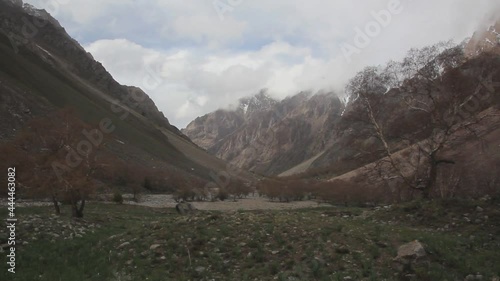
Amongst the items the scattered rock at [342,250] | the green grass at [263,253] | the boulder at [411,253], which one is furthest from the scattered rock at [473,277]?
the scattered rock at [342,250]

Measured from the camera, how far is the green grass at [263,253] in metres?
13.2

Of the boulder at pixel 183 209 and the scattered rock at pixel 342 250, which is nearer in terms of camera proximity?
the scattered rock at pixel 342 250

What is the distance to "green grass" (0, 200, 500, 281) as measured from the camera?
1320cm

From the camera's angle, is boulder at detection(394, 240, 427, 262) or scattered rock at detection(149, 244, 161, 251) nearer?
boulder at detection(394, 240, 427, 262)

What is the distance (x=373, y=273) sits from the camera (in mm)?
12562

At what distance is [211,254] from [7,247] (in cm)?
848

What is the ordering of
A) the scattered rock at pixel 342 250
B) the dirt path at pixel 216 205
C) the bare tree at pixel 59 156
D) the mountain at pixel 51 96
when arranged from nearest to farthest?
1. the scattered rock at pixel 342 250
2. the bare tree at pixel 59 156
3. the dirt path at pixel 216 205
4. the mountain at pixel 51 96

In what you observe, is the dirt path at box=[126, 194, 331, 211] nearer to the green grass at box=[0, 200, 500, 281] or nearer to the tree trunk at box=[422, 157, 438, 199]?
the tree trunk at box=[422, 157, 438, 199]

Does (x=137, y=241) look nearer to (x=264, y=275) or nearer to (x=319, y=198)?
(x=264, y=275)

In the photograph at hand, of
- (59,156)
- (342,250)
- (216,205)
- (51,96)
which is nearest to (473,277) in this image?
(342,250)

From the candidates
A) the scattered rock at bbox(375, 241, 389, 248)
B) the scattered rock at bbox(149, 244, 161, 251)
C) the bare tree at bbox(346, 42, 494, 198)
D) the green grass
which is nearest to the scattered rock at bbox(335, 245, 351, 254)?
the green grass

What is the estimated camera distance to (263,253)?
15.1 meters

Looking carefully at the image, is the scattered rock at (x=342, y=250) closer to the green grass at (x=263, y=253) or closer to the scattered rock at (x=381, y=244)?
the green grass at (x=263, y=253)

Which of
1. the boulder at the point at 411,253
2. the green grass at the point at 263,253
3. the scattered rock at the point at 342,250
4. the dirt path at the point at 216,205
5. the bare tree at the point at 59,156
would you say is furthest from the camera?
the dirt path at the point at 216,205
